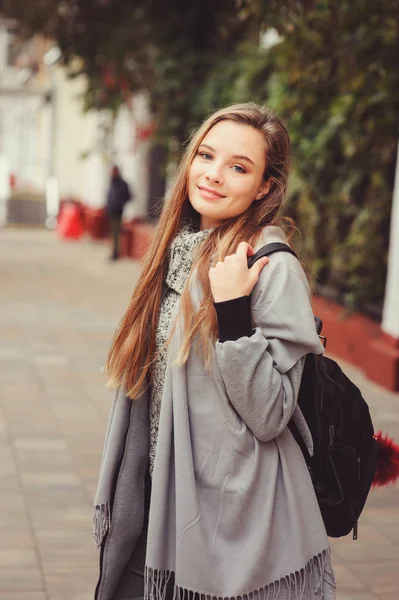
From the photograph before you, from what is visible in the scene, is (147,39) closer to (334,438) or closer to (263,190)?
(263,190)

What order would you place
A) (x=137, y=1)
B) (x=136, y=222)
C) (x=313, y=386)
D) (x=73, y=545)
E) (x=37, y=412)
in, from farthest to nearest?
(x=136, y=222) < (x=137, y=1) < (x=37, y=412) < (x=73, y=545) < (x=313, y=386)

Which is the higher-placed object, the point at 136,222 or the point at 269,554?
the point at 269,554

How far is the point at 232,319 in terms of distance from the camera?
225cm

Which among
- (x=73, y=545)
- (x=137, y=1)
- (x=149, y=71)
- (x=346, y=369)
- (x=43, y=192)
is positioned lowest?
(x=43, y=192)

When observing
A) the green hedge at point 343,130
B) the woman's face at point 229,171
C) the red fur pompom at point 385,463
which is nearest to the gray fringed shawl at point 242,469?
the woman's face at point 229,171

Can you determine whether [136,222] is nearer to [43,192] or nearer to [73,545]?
[43,192]

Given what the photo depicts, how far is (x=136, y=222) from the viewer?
18672 mm

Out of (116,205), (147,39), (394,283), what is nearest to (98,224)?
(116,205)

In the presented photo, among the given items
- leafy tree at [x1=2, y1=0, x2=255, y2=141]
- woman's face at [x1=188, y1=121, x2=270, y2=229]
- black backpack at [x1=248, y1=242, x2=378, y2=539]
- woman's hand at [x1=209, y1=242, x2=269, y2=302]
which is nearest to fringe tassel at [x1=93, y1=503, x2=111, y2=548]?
black backpack at [x1=248, y1=242, x2=378, y2=539]

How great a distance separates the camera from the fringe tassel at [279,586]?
2.35 metres

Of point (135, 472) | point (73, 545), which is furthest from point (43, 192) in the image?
point (135, 472)

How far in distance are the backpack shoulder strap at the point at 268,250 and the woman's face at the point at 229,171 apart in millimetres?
132

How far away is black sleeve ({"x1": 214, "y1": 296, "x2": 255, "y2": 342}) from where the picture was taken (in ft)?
7.39

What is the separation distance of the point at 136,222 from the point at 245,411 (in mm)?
16536
